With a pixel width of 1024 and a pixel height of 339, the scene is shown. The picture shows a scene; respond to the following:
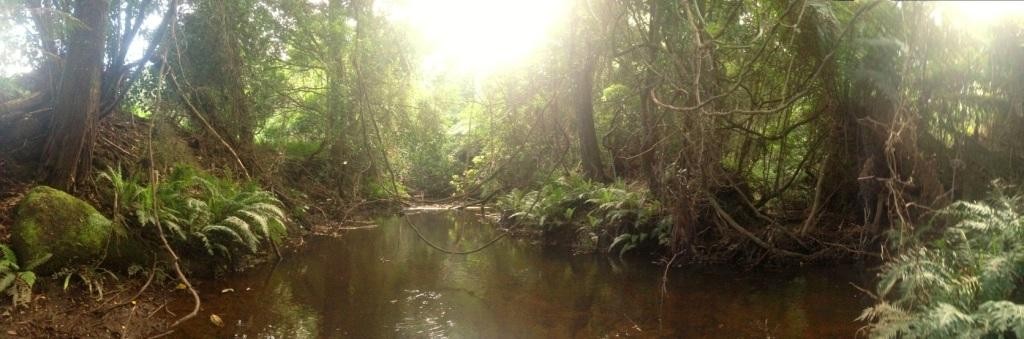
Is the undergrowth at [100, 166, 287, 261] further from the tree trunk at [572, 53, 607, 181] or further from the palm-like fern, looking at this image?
the palm-like fern

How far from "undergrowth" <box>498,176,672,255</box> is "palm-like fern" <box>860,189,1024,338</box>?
4.23 metres

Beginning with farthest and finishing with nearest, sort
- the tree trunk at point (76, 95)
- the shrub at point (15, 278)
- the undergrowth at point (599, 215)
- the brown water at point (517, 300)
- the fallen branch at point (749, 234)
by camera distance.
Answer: the undergrowth at point (599, 215)
the fallen branch at point (749, 234)
the tree trunk at point (76, 95)
the brown water at point (517, 300)
the shrub at point (15, 278)

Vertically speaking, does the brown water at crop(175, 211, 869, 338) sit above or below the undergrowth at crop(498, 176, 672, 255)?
below

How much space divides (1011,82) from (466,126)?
14.2 metres

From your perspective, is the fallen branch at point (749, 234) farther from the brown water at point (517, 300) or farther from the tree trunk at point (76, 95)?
the tree trunk at point (76, 95)

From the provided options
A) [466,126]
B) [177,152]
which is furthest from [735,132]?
[466,126]

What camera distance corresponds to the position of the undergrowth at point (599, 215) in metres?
9.52

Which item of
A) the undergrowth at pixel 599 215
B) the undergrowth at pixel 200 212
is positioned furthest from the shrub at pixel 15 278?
the undergrowth at pixel 599 215

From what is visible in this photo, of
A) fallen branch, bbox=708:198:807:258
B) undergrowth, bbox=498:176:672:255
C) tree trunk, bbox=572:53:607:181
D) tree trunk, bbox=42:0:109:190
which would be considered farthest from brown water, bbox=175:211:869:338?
tree trunk, bbox=572:53:607:181

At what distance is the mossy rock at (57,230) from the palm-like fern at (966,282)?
709cm

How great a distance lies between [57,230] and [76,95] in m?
1.60

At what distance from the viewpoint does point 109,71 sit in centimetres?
767

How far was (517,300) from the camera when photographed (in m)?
7.27

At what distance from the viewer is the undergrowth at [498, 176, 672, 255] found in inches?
375
